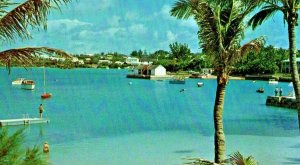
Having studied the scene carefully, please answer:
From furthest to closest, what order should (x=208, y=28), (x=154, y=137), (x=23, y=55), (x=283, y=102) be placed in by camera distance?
(x=283, y=102), (x=154, y=137), (x=208, y=28), (x=23, y=55)

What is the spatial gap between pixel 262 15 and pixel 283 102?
5666 centimetres

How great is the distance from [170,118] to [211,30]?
44.2 metres

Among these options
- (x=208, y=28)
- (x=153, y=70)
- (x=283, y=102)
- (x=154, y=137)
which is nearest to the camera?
(x=208, y=28)

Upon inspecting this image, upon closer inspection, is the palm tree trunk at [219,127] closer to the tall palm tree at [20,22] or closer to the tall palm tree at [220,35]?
the tall palm tree at [220,35]

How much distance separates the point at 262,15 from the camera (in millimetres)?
12914

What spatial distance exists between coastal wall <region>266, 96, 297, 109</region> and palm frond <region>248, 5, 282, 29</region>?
52404mm

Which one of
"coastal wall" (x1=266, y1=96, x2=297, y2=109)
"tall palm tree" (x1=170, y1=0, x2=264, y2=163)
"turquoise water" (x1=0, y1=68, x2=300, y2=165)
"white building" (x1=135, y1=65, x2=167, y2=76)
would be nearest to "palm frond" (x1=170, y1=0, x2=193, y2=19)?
"tall palm tree" (x1=170, y1=0, x2=264, y2=163)

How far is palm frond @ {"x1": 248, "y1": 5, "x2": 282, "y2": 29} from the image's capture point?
12.5 metres

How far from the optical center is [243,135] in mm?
39938

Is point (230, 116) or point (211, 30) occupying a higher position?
point (211, 30)

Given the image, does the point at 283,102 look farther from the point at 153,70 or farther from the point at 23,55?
the point at 153,70

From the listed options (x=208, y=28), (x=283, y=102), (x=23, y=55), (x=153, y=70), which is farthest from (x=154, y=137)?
(x=153, y=70)

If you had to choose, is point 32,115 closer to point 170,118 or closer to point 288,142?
point 170,118

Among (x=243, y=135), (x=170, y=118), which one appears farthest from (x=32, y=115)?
(x=243, y=135)
